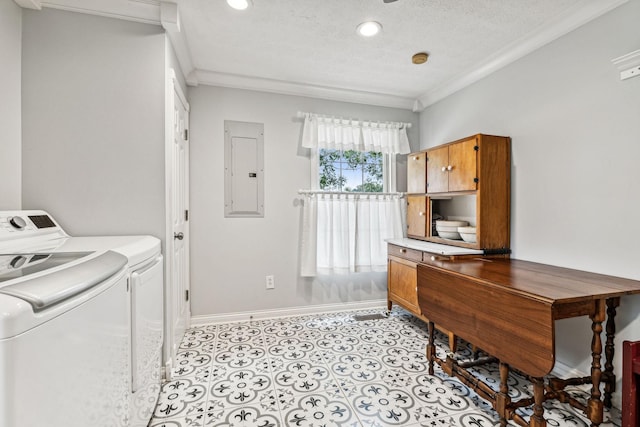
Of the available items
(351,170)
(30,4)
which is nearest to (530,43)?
(351,170)

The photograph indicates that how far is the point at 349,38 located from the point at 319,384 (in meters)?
2.40

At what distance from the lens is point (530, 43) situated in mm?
2105

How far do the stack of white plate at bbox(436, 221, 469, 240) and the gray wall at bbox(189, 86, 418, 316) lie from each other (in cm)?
108

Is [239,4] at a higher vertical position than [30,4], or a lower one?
higher

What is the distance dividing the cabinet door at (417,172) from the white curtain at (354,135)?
0.23 meters

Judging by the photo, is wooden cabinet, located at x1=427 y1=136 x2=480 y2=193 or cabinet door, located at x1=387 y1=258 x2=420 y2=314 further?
cabinet door, located at x1=387 y1=258 x2=420 y2=314

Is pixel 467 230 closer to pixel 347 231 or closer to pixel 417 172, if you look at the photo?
pixel 417 172

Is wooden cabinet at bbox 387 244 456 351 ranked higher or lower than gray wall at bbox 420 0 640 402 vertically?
lower

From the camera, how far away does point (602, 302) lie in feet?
4.50

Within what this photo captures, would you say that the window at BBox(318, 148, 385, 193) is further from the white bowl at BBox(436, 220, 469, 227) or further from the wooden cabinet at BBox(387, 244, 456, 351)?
the white bowl at BBox(436, 220, 469, 227)

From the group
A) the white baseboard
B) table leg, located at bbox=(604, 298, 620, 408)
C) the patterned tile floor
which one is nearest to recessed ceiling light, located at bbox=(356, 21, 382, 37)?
table leg, located at bbox=(604, 298, 620, 408)

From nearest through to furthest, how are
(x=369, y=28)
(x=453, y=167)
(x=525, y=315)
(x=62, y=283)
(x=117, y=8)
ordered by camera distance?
(x=62, y=283) < (x=525, y=315) < (x=117, y=8) < (x=369, y=28) < (x=453, y=167)

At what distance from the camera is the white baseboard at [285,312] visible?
2768 mm

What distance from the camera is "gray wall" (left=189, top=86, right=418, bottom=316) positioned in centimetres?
274
